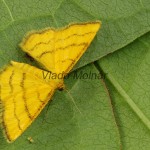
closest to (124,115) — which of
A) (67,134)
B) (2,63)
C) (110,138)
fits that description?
(110,138)

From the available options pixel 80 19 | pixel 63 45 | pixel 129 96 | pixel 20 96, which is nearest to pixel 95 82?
pixel 129 96

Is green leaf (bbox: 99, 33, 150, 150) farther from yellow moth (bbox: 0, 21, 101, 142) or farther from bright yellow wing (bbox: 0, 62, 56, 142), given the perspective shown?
bright yellow wing (bbox: 0, 62, 56, 142)

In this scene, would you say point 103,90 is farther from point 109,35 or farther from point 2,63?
point 2,63

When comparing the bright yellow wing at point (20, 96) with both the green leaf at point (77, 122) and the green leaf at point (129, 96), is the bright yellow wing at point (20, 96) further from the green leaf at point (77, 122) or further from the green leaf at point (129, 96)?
the green leaf at point (129, 96)

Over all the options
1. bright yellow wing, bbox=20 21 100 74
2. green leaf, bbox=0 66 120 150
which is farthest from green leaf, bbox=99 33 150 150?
bright yellow wing, bbox=20 21 100 74

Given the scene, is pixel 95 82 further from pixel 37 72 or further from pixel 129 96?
pixel 37 72

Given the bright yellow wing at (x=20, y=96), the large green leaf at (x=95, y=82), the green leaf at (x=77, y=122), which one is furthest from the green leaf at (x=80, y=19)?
the green leaf at (x=77, y=122)

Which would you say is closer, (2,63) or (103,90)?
(2,63)
